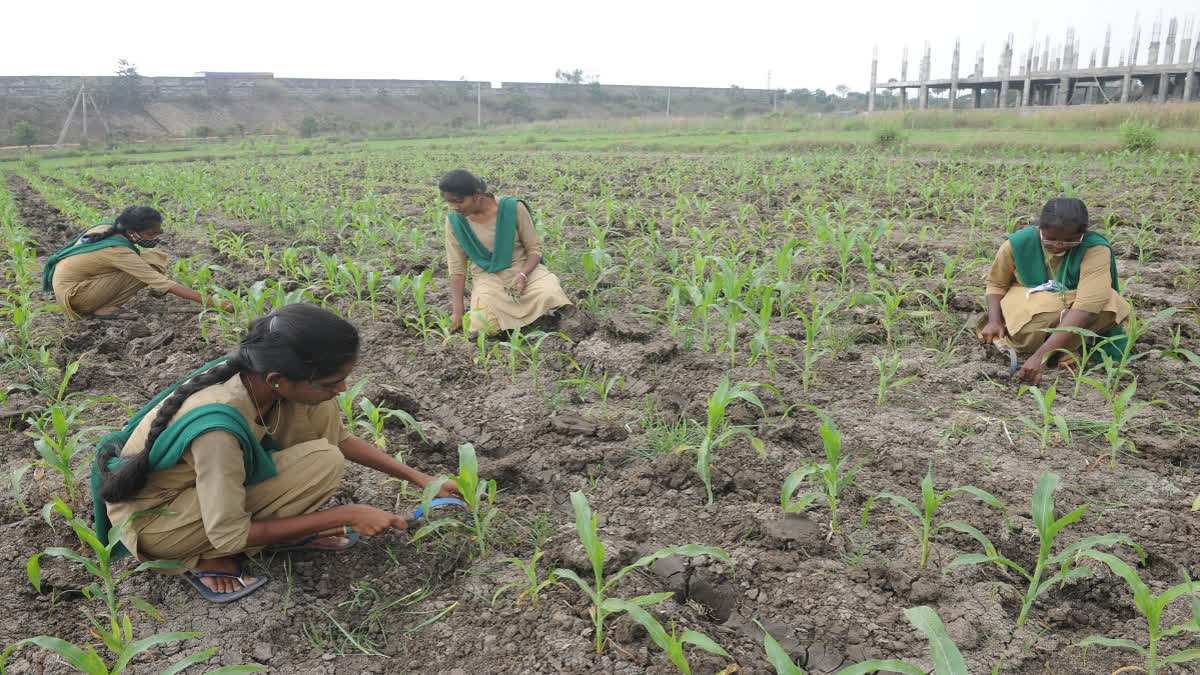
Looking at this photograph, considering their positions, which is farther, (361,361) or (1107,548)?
(361,361)

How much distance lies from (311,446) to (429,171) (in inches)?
502

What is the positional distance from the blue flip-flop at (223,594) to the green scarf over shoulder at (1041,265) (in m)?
3.56

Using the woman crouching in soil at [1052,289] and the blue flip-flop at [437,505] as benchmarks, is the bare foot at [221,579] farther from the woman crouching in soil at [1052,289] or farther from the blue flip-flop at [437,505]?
the woman crouching in soil at [1052,289]

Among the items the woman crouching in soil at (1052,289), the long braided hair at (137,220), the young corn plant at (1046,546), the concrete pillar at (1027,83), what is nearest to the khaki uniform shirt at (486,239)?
the long braided hair at (137,220)

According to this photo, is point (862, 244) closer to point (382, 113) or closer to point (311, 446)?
point (311, 446)

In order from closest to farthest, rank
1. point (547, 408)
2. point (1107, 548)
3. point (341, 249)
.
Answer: point (1107, 548), point (547, 408), point (341, 249)

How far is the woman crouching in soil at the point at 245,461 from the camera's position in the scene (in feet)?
6.47

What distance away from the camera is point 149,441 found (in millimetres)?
2029

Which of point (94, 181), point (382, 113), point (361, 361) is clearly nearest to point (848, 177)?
point (361, 361)

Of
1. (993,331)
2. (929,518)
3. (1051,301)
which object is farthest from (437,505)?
(1051,301)

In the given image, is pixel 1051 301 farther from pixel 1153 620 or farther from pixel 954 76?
pixel 954 76

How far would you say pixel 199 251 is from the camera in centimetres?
737

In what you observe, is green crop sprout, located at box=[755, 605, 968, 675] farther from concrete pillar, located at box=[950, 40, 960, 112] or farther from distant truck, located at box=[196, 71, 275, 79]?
distant truck, located at box=[196, 71, 275, 79]

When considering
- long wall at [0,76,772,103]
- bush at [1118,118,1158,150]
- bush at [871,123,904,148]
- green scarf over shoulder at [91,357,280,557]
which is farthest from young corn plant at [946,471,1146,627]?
long wall at [0,76,772,103]
